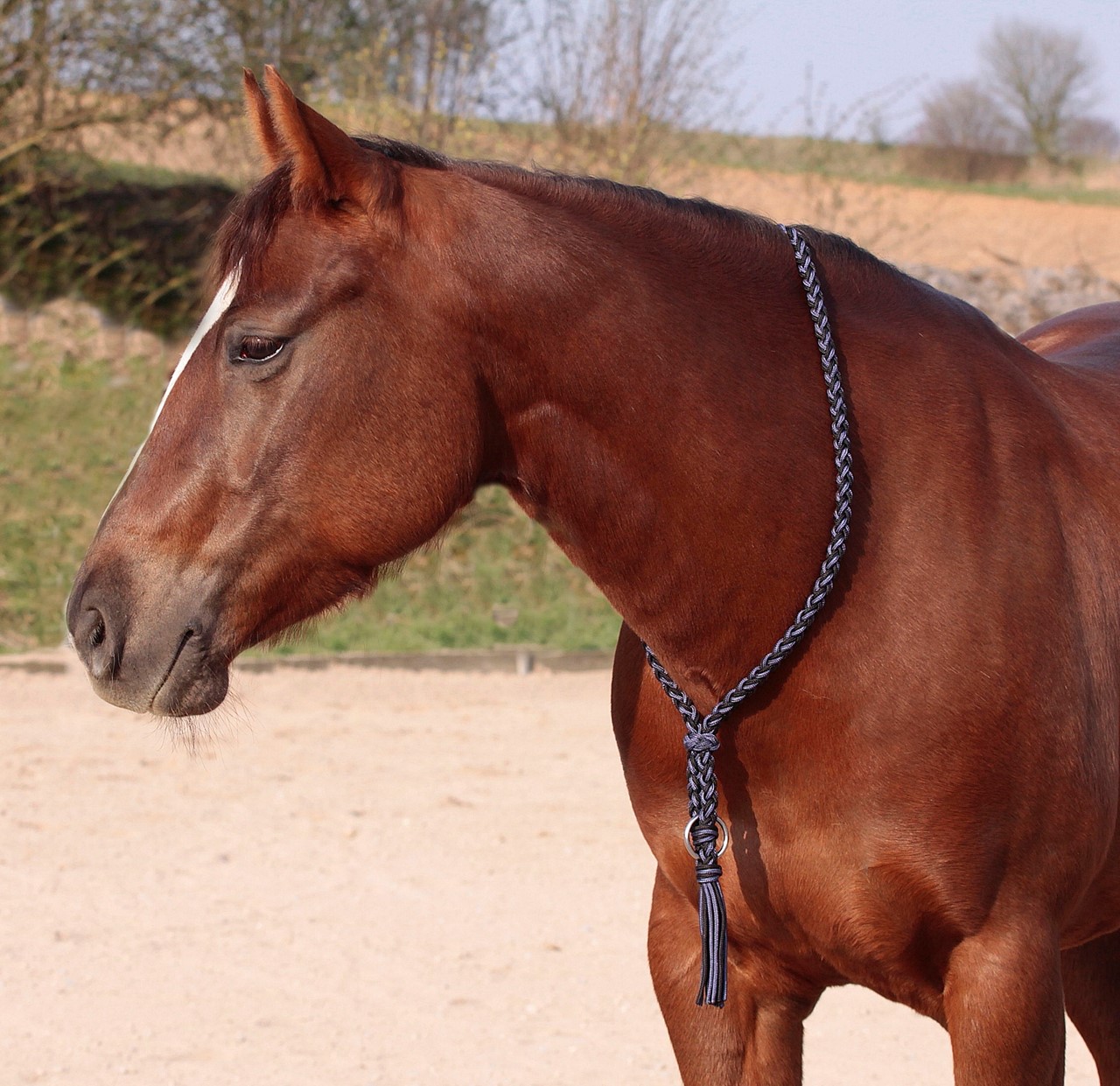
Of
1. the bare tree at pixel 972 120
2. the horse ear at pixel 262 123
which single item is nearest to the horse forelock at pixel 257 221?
the horse ear at pixel 262 123

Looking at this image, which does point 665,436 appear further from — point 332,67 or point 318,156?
point 332,67

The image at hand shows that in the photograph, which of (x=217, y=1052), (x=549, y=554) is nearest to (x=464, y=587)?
(x=549, y=554)

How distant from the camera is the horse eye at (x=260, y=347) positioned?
2.06 metres

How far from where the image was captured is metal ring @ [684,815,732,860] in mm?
2223

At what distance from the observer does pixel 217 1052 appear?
3.85 metres

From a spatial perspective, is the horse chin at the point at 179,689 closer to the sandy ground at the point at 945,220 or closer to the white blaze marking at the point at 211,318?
the white blaze marking at the point at 211,318

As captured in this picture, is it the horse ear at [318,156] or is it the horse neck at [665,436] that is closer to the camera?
the horse ear at [318,156]

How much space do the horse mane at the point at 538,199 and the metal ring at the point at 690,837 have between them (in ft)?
3.03

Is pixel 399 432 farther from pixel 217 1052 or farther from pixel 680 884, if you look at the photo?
pixel 217 1052

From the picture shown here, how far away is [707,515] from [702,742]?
1.14 feet

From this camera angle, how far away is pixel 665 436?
7.00ft

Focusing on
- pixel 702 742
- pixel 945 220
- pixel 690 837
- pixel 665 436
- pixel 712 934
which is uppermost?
pixel 665 436

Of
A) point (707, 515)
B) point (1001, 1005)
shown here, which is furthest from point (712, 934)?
point (707, 515)

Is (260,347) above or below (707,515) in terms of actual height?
above
